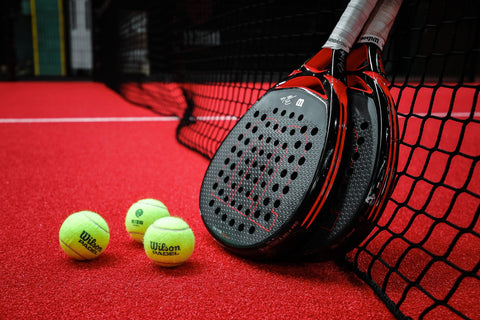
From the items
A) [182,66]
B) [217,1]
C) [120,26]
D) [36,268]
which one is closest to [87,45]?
[120,26]

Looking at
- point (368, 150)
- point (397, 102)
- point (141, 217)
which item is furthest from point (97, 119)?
point (368, 150)

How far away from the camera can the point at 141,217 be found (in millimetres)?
1059

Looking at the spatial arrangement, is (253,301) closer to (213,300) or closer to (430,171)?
(213,300)

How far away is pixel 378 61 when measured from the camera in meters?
0.94

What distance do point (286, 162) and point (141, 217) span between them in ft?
1.32

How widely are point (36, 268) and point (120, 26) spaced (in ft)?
16.2

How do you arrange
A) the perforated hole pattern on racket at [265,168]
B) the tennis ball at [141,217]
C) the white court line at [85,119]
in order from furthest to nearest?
the white court line at [85,119] → the tennis ball at [141,217] → the perforated hole pattern on racket at [265,168]

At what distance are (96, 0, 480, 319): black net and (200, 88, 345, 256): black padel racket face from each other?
196 millimetres

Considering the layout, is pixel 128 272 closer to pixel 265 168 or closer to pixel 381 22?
pixel 265 168

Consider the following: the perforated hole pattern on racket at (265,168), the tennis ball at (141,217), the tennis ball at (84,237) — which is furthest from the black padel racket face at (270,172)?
the tennis ball at (84,237)

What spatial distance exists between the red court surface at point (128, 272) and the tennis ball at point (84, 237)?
3cm

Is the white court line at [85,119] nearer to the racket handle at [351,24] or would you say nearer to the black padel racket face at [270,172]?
the black padel racket face at [270,172]

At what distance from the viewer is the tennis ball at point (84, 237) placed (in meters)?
0.95

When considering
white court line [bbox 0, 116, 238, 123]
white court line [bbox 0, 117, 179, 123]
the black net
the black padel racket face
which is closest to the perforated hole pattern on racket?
the black padel racket face
